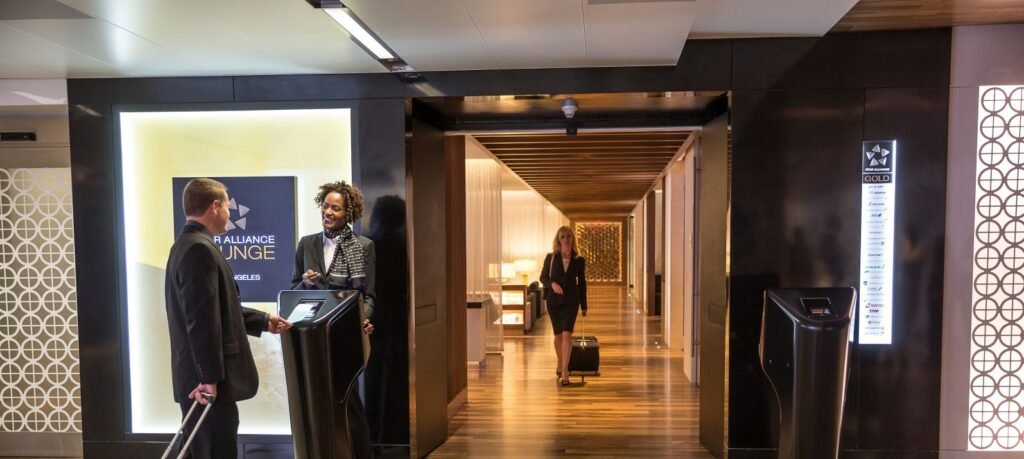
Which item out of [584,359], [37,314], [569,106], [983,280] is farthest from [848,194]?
[37,314]

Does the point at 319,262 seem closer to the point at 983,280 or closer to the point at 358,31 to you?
the point at 358,31

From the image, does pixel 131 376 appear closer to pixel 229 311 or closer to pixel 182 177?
pixel 182 177

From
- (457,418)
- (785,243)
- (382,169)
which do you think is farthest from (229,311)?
(785,243)

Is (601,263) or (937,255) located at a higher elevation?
(937,255)

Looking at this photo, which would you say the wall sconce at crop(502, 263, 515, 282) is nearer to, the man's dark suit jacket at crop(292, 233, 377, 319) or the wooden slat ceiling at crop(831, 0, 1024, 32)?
the man's dark suit jacket at crop(292, 233, 377, 319)

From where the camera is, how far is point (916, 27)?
3.45 meters

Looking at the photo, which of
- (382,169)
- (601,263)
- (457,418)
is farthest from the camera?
(601,263)

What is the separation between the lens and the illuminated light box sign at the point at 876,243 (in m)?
3.55

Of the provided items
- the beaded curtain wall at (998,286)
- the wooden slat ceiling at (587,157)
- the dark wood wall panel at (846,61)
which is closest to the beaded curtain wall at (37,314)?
the wooden slat ceiling at (587,157)

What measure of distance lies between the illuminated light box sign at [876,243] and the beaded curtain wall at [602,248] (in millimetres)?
20779

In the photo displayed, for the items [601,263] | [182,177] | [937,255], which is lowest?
[601,263]

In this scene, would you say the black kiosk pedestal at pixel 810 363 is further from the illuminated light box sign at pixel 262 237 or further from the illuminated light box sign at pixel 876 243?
the illuminated light box sign at pixel 262 237

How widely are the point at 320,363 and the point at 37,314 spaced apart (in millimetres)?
3227

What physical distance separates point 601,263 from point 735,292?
2146cm
